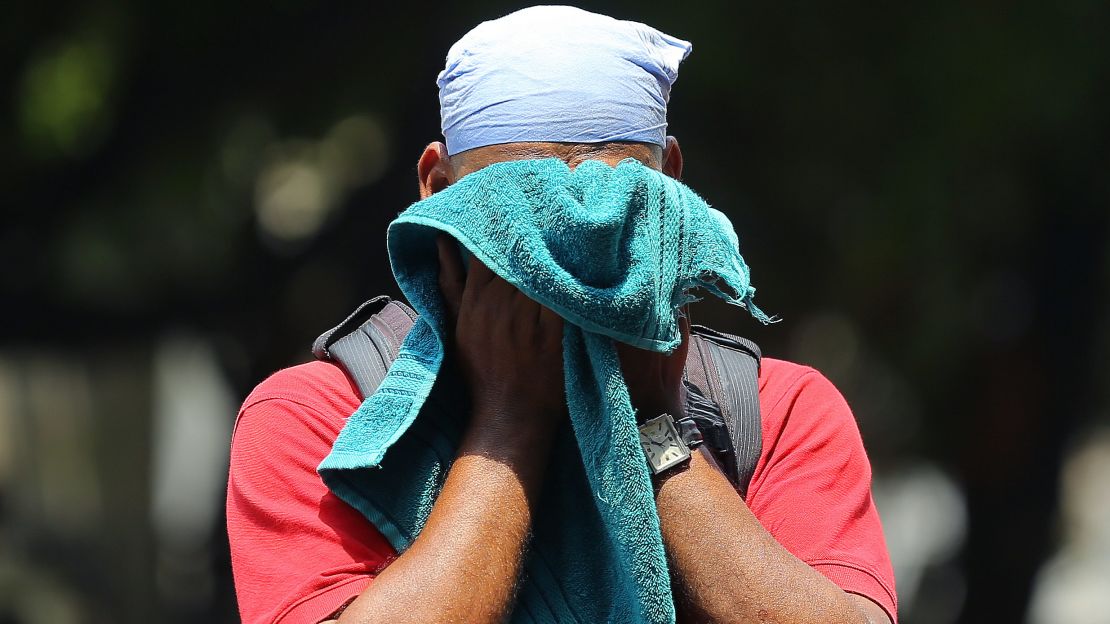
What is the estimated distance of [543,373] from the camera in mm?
1982

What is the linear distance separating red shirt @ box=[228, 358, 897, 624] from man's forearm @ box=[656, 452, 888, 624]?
5.3 inches

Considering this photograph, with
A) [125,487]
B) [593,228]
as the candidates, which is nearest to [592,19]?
[593,228]

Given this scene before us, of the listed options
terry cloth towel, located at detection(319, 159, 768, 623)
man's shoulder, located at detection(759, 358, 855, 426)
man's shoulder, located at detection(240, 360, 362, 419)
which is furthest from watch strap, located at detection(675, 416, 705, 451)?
man's shoulder, located at detection(240, 360, 362, 419)

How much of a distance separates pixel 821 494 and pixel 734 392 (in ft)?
0.71

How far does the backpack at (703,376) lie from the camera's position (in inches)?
84.3

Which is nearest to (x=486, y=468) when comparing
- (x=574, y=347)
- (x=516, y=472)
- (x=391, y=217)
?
(x=516, y=472)

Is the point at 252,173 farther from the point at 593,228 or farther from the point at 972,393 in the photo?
the point at 593,228

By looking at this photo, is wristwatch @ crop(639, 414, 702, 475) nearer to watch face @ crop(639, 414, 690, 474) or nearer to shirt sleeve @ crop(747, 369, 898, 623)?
watch face @ crop(639, 414, 690, 474)

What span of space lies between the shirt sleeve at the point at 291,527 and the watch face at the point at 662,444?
1.35 feet

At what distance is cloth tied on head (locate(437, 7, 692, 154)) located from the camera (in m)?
2.04

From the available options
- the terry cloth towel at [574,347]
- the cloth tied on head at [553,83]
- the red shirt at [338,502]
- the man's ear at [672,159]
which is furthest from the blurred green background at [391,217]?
the terry cloth towel at [574,347]

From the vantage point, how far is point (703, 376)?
87.2 inches

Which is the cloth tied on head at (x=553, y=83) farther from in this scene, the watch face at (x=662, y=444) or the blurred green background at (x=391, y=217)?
the blurred green background at (x=391, y=217)

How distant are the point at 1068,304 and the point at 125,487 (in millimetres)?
4778
